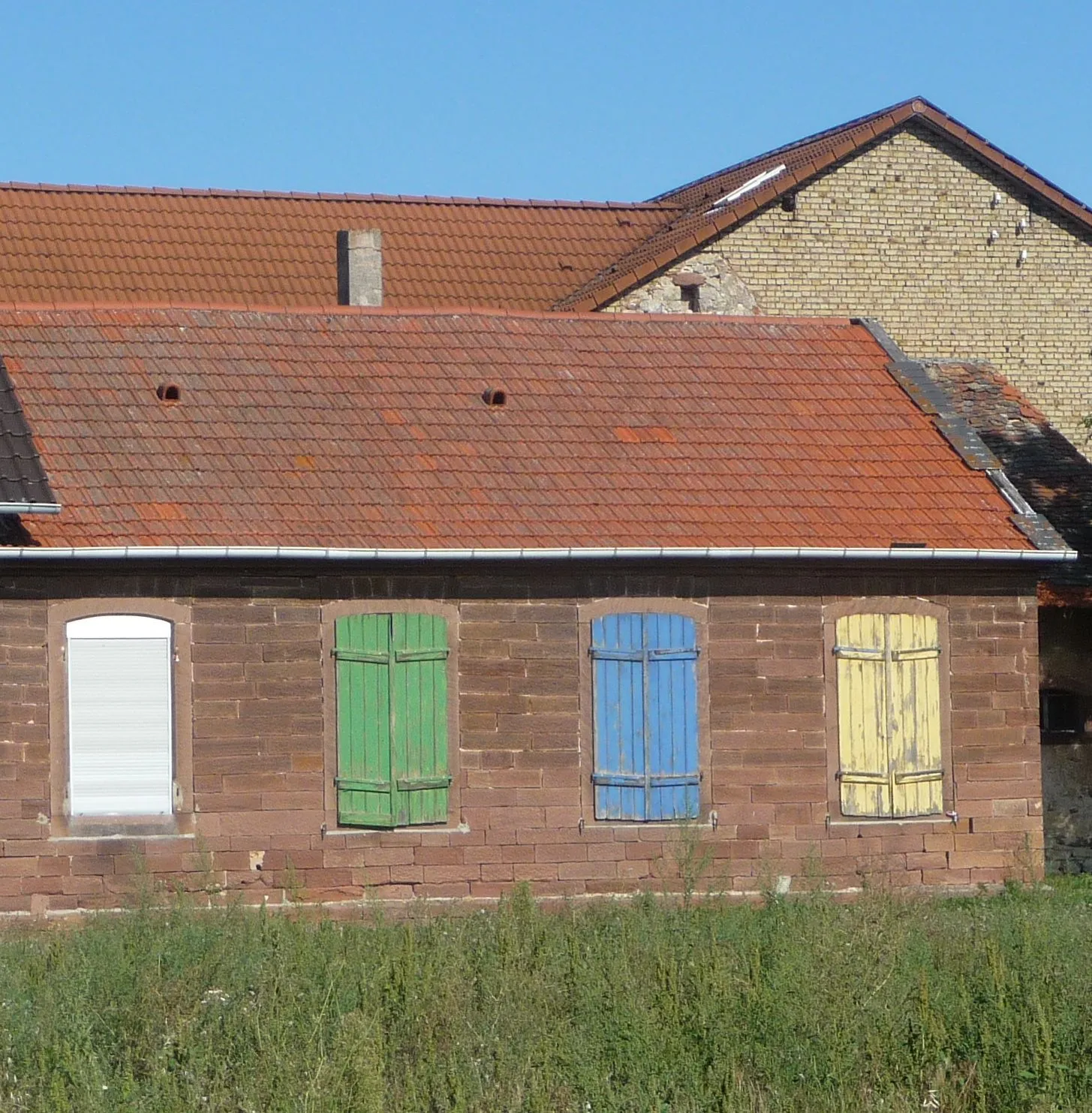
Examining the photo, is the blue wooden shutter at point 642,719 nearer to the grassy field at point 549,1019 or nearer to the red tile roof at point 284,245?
the grassy field at point 549,1019

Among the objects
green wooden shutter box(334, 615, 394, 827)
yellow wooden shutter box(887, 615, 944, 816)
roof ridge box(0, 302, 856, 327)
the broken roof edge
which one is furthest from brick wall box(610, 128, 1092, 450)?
green wooden shutter box(334, 615, 394, 827)

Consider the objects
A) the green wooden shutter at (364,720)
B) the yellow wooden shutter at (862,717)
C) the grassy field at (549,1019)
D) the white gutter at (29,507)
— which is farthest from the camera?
the yellow wooden shutter at (862,717)

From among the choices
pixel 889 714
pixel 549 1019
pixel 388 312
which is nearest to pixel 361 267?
pixel 388 312

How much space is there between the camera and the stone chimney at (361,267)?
19.9 m

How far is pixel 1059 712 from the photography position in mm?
18906

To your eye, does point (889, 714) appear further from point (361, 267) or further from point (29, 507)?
point (361, 267)

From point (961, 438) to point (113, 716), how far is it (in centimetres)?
755

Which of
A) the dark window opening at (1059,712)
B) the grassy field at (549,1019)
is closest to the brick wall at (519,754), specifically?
the grassy field at (549,1019)

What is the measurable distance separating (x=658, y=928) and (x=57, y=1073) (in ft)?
14.2

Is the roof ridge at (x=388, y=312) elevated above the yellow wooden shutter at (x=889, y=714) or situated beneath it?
elevated above

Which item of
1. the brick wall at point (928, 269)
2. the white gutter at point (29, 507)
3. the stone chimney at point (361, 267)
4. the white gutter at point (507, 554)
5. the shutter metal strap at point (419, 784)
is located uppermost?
the brick wall at point (928, 269)

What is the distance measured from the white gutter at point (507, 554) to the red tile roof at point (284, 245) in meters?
9.81

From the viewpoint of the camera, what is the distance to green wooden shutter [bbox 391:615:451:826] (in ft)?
49.4

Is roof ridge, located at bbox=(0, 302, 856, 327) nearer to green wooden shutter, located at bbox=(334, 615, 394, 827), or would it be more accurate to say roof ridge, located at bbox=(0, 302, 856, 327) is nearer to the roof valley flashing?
the roof valley flashing
